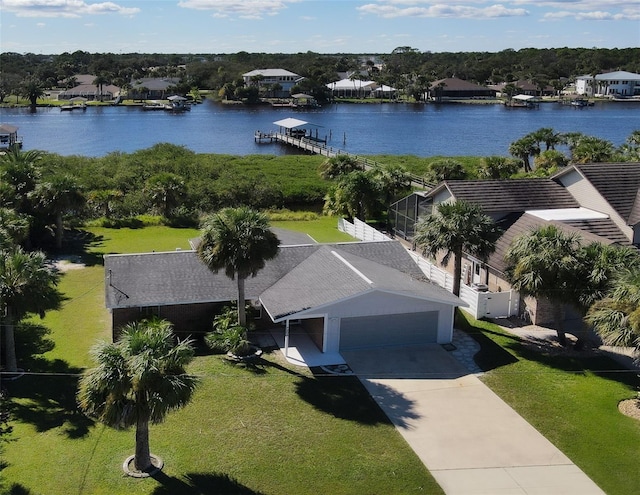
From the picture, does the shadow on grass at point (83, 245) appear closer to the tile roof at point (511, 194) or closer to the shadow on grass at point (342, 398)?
the shadow on grass at point (342, 398)

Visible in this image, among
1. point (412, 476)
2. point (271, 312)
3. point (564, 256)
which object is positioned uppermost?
point (564, 256)

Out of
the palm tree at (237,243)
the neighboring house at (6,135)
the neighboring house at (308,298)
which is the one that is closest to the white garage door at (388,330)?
the neighboring house at (308,298)

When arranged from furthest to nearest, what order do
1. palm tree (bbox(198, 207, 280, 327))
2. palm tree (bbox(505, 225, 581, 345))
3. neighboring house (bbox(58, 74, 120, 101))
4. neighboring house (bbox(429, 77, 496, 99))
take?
neighboring house (bbox(429, 77, 496, 99)) < neighboring house (bbox(58, 74, 120, 101)) < palm tree (bbox(505, 225, 581, 345)) < palm tree (bbox(198, 207, 280, 327))

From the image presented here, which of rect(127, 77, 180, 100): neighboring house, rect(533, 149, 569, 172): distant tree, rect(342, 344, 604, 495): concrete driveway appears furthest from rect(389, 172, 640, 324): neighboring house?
rect(127, 77, 180, 100): neighboring house

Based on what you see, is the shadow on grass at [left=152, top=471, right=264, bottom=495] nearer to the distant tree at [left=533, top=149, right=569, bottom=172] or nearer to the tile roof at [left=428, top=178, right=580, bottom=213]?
the tile roof at [left=428, top=178, right=580, bottom=213]

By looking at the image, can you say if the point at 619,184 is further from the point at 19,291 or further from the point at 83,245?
the point at 83,245

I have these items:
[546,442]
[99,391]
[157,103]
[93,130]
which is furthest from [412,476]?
[157,103]

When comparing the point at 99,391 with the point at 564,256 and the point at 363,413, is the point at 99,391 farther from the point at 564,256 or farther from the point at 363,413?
the point at 564,256
